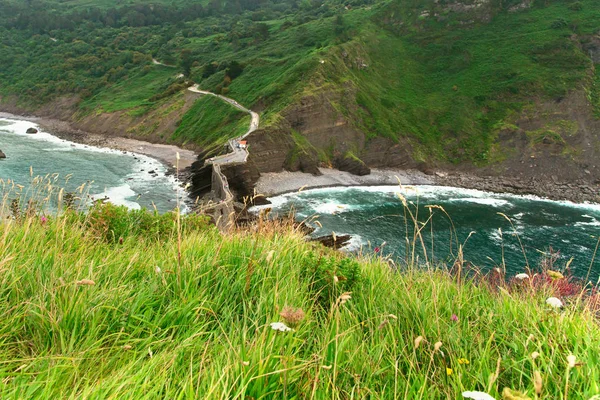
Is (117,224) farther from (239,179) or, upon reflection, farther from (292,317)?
(239,179)

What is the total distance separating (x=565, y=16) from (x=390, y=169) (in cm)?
6281

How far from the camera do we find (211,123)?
71.2 meters

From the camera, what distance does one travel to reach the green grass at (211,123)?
6479 centimetres

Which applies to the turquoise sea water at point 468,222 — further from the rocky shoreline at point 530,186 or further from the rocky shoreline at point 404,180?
the rocky shoreline at point 530,186

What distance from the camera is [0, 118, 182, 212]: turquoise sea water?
1737 inches

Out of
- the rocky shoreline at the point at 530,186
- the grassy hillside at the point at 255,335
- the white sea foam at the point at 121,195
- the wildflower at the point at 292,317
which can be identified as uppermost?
the wildflower at the point at 292,317

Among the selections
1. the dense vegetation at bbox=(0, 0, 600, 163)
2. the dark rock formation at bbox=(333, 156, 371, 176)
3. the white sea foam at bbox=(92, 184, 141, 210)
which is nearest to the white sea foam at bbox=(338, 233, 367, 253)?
the white sea foam at bbox=(92, 184, 141, 210)

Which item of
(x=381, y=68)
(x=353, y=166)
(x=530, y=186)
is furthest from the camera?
(x=381, y=68)

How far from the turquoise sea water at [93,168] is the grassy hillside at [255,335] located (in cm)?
3717

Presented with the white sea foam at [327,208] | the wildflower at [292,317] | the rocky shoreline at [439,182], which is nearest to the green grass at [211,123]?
the rocky shoreline at [439,182]

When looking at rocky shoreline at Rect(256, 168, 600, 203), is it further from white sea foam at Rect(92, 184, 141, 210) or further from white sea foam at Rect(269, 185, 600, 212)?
white sea foam at Rect(92, 184, 141, 210)

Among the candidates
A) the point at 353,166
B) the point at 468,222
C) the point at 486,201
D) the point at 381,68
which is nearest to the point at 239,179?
the point at 353,166

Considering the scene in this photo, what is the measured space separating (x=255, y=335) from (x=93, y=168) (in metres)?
59.8

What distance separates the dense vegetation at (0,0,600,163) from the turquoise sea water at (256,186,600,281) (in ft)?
52.5
